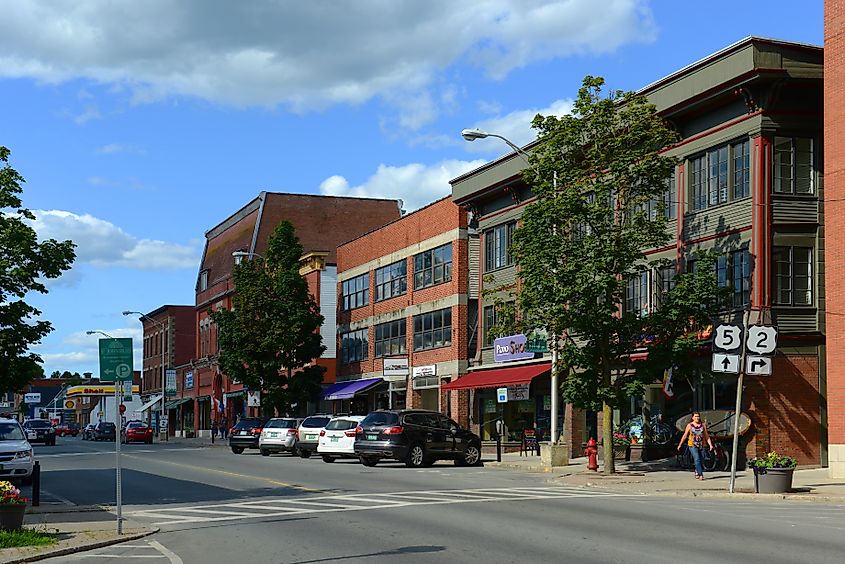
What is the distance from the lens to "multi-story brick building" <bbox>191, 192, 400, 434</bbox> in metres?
71.2

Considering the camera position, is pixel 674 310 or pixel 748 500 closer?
pixel 748 500

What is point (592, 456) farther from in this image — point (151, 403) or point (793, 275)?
point (151, 403)

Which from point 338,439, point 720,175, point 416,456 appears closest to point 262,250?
point 338,439

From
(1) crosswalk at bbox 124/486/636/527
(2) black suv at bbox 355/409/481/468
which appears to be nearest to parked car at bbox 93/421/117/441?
(2) black suv at bbox 355/409/481/468

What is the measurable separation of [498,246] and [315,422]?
11.3 meters

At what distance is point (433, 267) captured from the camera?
54.5 metres

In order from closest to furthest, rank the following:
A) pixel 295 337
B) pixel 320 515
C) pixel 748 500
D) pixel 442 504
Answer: pixel 320 515 → pixel 442 504 → pixel 748 500 → pixel 295 337

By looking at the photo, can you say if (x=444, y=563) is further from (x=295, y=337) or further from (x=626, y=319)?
(x=295, y=337)

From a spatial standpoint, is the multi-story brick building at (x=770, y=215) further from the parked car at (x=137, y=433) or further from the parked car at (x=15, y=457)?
the parked car at (x=137, y=433)

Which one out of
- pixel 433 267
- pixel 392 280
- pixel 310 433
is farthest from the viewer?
pixel 392 280

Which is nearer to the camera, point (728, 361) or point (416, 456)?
point (728, 361)

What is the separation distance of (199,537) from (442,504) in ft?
20.0

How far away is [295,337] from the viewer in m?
61.5

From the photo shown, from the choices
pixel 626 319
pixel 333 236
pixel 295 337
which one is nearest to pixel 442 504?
pixel 626 319
